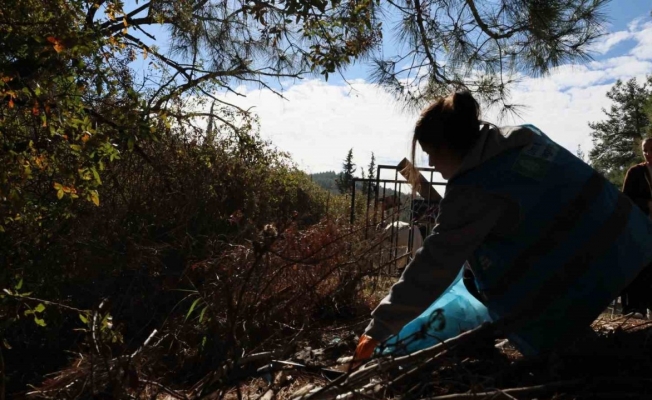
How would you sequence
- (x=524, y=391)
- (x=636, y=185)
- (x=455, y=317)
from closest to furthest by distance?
(x=524, y=391) → (x=455, y=317) → (x=636, y=185)

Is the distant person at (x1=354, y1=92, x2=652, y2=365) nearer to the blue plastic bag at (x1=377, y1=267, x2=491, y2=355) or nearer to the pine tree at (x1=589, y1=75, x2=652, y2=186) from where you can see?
the blue plastic bag at (x1=377, y1=267, x2=491, y2=355)

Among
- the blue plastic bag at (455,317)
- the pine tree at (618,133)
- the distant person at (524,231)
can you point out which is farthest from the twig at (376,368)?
the pine tree at (618,133)

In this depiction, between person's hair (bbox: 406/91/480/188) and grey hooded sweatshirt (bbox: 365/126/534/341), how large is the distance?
19 cm

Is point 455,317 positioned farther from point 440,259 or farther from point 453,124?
point 453,124

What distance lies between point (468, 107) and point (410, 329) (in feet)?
2.95

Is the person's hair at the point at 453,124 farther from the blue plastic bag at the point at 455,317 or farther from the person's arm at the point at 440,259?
the blue plastic bag at the point at 455,317

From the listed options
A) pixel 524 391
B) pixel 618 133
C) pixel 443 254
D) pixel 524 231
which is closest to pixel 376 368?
pixel 524 391

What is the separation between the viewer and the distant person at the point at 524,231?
2025 millimetres

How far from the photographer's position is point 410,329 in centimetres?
246

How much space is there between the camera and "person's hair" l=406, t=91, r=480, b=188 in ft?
6.97

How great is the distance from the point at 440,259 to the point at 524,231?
1.07ft

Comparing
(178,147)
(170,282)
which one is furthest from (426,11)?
(170,282)

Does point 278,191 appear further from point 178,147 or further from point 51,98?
point 51,98

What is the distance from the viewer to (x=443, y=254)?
79.4 inches
